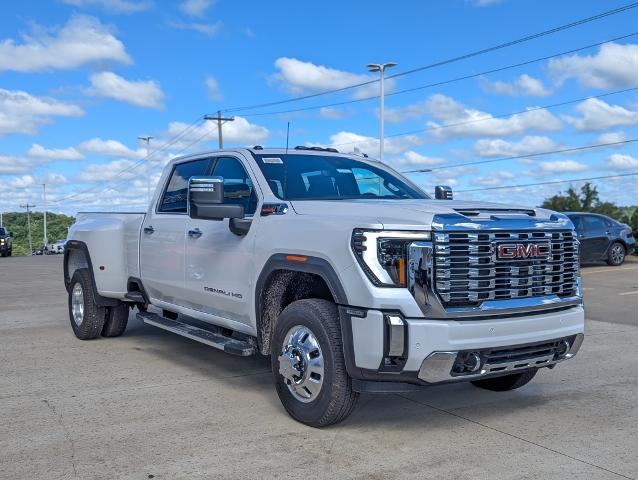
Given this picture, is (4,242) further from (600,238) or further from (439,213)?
(439,213)

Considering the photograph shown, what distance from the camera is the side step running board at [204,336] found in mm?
5453

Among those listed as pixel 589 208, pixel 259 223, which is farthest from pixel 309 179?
pixel 589 208

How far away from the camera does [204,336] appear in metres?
6.05

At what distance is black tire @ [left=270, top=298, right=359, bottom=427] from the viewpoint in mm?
4531

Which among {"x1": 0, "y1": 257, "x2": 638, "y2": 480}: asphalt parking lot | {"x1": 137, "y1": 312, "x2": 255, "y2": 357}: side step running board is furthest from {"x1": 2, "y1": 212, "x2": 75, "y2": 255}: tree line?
{"x1": 0, "y1": 257, "x2": 638, "y2": 480}: asphalt parking lot

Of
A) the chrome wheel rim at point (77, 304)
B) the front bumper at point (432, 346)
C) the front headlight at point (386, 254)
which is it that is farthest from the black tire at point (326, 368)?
the chrome wheel rim at point (77, 304)

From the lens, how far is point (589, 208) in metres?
38.8

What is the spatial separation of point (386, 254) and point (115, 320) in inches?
194

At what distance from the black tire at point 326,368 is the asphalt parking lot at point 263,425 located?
5.4 inches

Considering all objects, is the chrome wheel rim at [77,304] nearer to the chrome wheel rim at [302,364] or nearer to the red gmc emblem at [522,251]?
the chrome wheel rim at [302,364]

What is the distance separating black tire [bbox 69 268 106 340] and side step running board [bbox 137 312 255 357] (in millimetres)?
905

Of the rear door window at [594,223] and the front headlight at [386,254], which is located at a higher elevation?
the front headlight at [386,254]

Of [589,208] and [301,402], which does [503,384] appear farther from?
[589,208]

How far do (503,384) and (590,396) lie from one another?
2.31 feet
